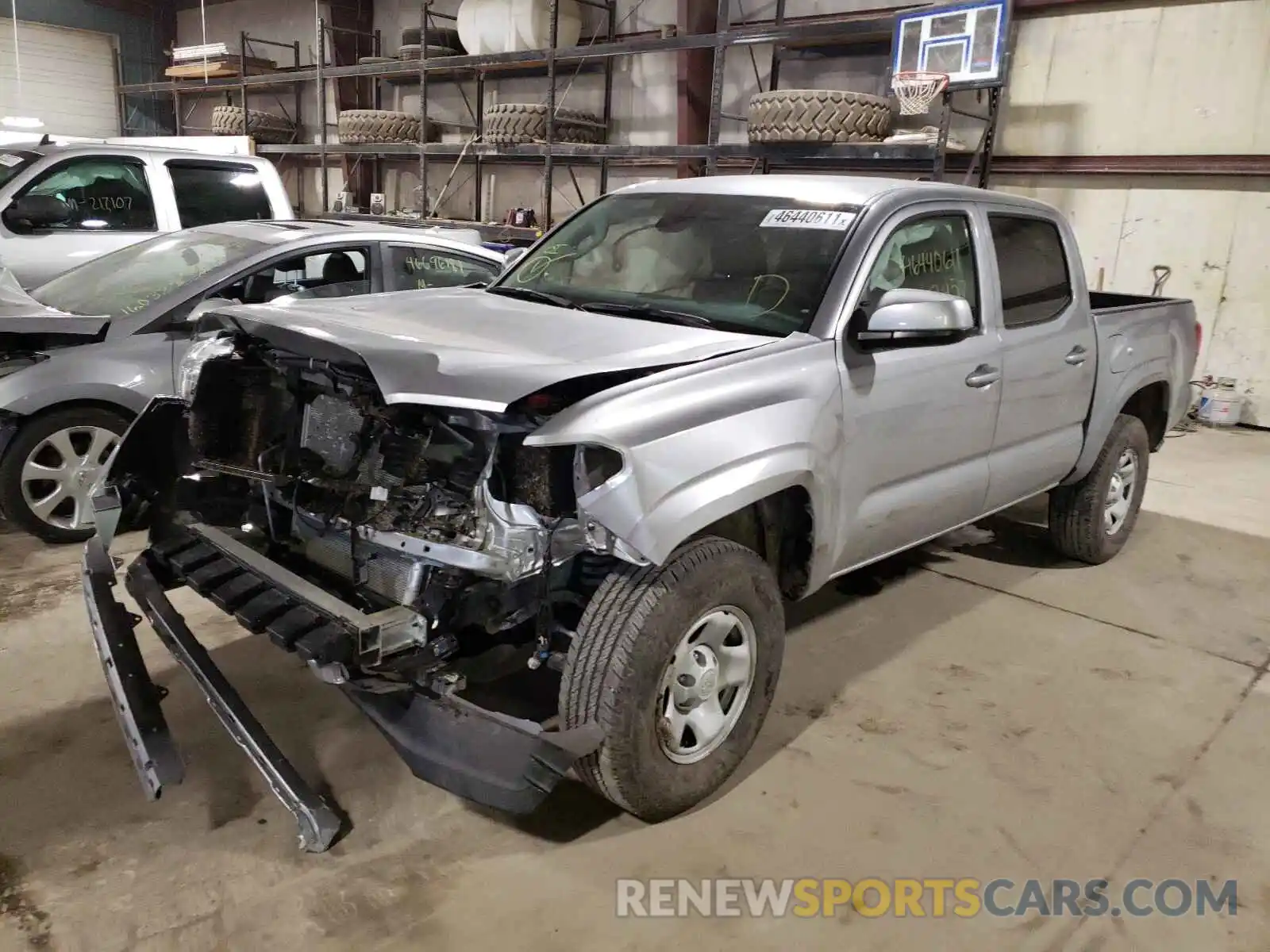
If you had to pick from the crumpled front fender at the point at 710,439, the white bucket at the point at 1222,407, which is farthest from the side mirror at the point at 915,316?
the white bucket at the point at 1222,407

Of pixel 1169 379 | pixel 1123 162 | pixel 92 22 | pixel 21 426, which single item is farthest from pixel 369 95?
pixel 1169 379

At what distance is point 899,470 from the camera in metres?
3.04

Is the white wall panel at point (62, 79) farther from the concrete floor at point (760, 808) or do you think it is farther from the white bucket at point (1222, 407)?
the white bucket at point (1222, 407)

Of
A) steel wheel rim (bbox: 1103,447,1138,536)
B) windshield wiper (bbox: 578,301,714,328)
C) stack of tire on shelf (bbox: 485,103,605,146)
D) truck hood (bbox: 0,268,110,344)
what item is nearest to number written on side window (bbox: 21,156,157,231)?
truck hood (bbox: 0,268,110,344)

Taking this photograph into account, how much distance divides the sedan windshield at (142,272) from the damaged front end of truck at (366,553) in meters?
1.84

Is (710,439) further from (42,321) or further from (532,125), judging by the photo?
(532,125)

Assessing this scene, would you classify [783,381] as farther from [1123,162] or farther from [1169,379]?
[1123,162]

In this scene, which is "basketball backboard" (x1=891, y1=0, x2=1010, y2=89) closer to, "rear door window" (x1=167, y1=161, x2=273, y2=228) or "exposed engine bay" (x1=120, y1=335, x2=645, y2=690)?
"rear door window" (x1=167, y1=161, x2=273, y2=228)

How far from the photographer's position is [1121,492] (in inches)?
182

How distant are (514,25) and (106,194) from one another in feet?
18.0

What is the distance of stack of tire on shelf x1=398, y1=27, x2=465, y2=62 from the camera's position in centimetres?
1142

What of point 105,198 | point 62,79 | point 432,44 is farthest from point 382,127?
point 62,79

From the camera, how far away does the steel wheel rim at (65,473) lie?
13.6 feet

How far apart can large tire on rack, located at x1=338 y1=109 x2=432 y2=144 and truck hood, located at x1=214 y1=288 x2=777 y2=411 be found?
9532mm
